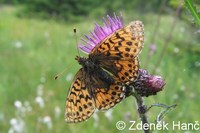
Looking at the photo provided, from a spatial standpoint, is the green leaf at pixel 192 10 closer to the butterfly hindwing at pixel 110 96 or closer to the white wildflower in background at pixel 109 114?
the butterfly hindwing at pixel 110 96

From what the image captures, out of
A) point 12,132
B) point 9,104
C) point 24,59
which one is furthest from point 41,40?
point 12,132

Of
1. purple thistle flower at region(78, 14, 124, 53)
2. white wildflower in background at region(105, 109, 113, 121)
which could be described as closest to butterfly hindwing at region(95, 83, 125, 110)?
purple thistle flower at region(78, 14, 124, 53)

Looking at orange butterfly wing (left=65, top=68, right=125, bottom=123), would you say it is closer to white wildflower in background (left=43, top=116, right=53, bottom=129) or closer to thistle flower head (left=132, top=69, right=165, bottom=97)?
thistle flower head (left=132, top=69, right=165, bottom=97)

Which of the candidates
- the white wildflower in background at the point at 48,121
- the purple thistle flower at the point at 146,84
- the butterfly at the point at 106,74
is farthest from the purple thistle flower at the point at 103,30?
the white wildflower in background at the point at 48,121

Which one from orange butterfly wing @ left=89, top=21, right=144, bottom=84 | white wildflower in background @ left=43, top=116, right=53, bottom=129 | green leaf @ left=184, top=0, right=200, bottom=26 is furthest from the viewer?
white wildflower in background @ left=43, top=116, right=53, bottom=129

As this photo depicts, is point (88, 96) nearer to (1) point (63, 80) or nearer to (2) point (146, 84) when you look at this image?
(2) point (146, 84)

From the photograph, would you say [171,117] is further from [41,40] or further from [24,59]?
[41,40]

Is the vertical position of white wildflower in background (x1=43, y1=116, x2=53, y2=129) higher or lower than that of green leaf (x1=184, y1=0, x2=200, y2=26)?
lower
